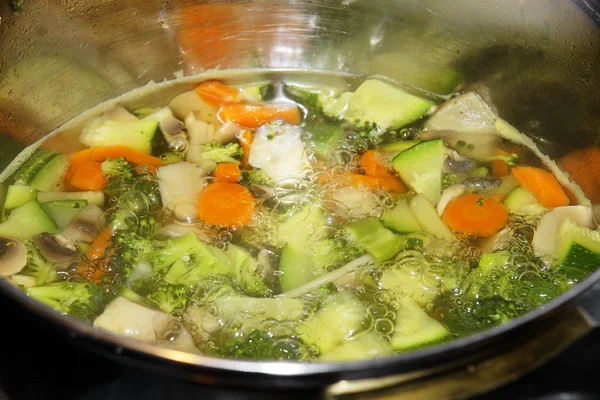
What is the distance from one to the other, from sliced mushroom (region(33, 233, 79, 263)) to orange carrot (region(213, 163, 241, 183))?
1.45ft

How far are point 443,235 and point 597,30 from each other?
0.69 meters

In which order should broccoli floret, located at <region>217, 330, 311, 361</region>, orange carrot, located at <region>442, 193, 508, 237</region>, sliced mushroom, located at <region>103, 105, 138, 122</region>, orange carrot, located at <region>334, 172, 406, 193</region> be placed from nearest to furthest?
broccoli floret, located at <region>217, 330, 311, 361</region> → orange carrot, located at <region>442, 193, 508, 237</region> → orange carrot, located at <region>334, 172, 406, 193</region> → sliced mushroom, located at <region>103, 105, 138, 122</region>

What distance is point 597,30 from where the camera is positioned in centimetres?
153

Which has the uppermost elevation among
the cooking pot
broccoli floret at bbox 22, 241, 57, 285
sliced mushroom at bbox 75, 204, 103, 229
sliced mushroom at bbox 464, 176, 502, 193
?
the cooking pot

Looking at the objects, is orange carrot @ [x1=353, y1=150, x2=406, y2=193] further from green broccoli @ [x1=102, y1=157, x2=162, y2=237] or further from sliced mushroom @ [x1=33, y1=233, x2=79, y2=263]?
sliced mushroom @ [x1=33, y1=233, x2=79, y2=263]

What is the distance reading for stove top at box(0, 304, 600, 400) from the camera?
0.84 m

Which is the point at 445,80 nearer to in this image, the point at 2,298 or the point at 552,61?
the point at 552,61

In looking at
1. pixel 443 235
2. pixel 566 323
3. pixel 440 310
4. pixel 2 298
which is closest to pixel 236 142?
pixel 443 235

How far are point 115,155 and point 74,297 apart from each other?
0.54m

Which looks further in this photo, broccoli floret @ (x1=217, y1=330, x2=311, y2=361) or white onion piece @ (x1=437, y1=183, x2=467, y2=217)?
white onion piece @ (x1=437, y1=183, x2=467, y2=217)

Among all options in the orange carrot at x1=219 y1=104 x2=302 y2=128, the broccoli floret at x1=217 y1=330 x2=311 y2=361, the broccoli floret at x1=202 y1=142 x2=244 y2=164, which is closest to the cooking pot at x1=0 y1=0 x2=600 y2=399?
the orange carrot at x1=219 y1=104 x2=302 y2=128

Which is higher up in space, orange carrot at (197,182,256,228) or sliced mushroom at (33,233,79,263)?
orange carrot at (197,182,256,228)

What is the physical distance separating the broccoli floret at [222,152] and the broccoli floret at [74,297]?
1.80 feet

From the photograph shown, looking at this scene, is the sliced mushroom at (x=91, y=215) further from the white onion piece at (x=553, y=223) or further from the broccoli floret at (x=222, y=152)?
the white onion piece at (x=553, y=223)
